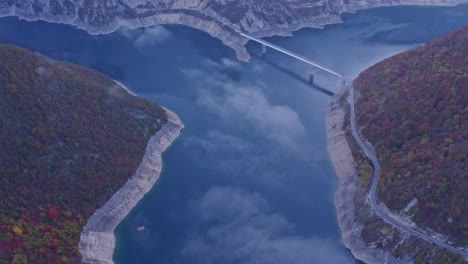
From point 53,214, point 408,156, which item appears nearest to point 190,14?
point 408,156

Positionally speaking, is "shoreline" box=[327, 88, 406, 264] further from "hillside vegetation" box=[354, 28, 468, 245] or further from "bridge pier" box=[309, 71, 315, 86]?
"bridge pier" box=[309, 71, 315, 86]

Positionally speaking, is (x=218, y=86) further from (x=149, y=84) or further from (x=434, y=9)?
(x=434, y=9)

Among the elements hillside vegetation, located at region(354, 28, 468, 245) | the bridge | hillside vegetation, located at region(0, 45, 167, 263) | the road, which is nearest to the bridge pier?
the bridge

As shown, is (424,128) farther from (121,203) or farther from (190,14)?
(190,14)

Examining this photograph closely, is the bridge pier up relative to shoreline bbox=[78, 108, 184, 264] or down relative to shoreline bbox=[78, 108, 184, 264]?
up

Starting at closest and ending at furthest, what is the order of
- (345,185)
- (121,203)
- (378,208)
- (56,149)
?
1. (378,208)
2. (56,149)
3. (121,203)
4. (345,185)

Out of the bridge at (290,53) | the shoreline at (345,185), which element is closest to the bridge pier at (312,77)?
the bridge at (290,53)

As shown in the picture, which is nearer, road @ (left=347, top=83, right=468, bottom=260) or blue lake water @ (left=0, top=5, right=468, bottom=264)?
road @ (left=347, top=83, right=468, bottom=260)

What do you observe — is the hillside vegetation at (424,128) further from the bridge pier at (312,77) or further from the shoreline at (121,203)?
the shoreline at (121,203)
